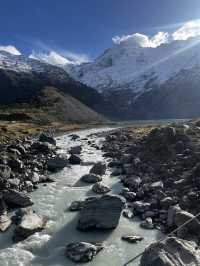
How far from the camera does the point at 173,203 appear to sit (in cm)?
3325

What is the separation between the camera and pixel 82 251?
24875 mm

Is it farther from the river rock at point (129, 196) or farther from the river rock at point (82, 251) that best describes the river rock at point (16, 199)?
the river rock at point (82, 251)

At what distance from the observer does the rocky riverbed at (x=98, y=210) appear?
24953 millimetres

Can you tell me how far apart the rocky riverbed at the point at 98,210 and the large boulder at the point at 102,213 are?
0.07 meters

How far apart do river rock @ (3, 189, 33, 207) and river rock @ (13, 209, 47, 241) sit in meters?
3.36

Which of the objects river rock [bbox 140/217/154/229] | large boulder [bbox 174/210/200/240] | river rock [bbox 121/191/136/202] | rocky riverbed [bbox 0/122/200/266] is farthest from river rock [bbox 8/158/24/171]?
large boulder [bbox 174/210/200/240]

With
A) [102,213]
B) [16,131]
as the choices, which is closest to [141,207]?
[102,213]

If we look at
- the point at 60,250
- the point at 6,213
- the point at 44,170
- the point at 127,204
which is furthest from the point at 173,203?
the point at 44,170

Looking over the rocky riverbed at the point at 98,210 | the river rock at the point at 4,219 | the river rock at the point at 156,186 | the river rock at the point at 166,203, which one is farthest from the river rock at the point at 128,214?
the river rock at the point at 4,219

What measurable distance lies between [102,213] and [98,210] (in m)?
0.36

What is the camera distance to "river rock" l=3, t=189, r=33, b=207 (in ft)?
112

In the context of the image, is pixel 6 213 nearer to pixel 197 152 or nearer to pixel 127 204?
pixel 127 204

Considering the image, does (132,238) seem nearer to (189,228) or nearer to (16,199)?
(189,228)

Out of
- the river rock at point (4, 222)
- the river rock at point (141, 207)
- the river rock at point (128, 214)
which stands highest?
the river rock at point (141, 207)
